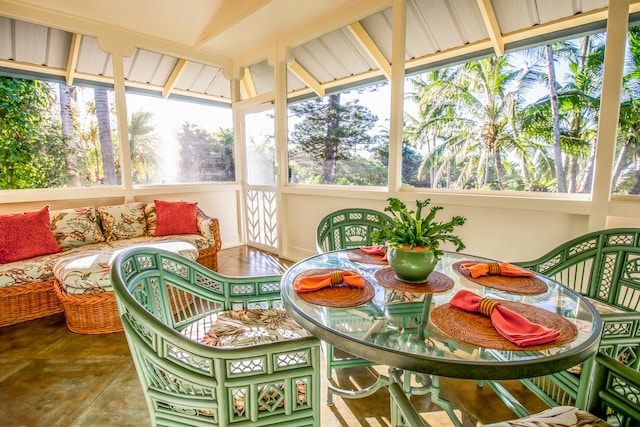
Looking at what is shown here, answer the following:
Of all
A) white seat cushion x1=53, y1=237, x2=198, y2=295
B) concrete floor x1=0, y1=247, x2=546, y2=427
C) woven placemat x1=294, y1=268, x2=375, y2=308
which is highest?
woven placemat x1=294, y1=268, x2=375, y2=308

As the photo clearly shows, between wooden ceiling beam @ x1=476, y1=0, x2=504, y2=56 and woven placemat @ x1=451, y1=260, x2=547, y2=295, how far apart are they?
214 centimetres

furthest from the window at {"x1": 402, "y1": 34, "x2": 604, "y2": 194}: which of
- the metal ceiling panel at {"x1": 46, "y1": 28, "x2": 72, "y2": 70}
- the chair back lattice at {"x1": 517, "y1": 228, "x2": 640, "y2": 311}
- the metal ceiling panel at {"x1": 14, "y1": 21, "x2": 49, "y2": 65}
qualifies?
the metal ceiling panel at {"x1": 14, "y1": 21, "x2": 49, "y2": 65}

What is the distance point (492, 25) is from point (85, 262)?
3.90 m

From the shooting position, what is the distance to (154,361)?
33.4 inches

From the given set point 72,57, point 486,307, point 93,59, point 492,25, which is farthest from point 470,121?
point 72,57

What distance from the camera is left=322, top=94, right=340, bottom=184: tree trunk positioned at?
3.67m

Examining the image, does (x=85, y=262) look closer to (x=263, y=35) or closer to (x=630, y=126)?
(x=263, y=35)

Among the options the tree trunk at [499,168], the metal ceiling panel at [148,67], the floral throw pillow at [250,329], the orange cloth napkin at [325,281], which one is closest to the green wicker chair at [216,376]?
the floral throw pillow at [250,329]

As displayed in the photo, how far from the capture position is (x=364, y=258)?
161 centimetres

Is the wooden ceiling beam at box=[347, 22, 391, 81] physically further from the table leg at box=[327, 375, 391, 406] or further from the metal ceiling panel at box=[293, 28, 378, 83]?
the table leg at box=[327, 375, 391, 406]

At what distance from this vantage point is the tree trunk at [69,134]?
3.46m

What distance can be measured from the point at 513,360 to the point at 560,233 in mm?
1934

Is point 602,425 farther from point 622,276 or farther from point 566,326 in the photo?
point 622,276

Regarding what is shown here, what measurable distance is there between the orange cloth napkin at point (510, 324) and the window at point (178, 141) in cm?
424
